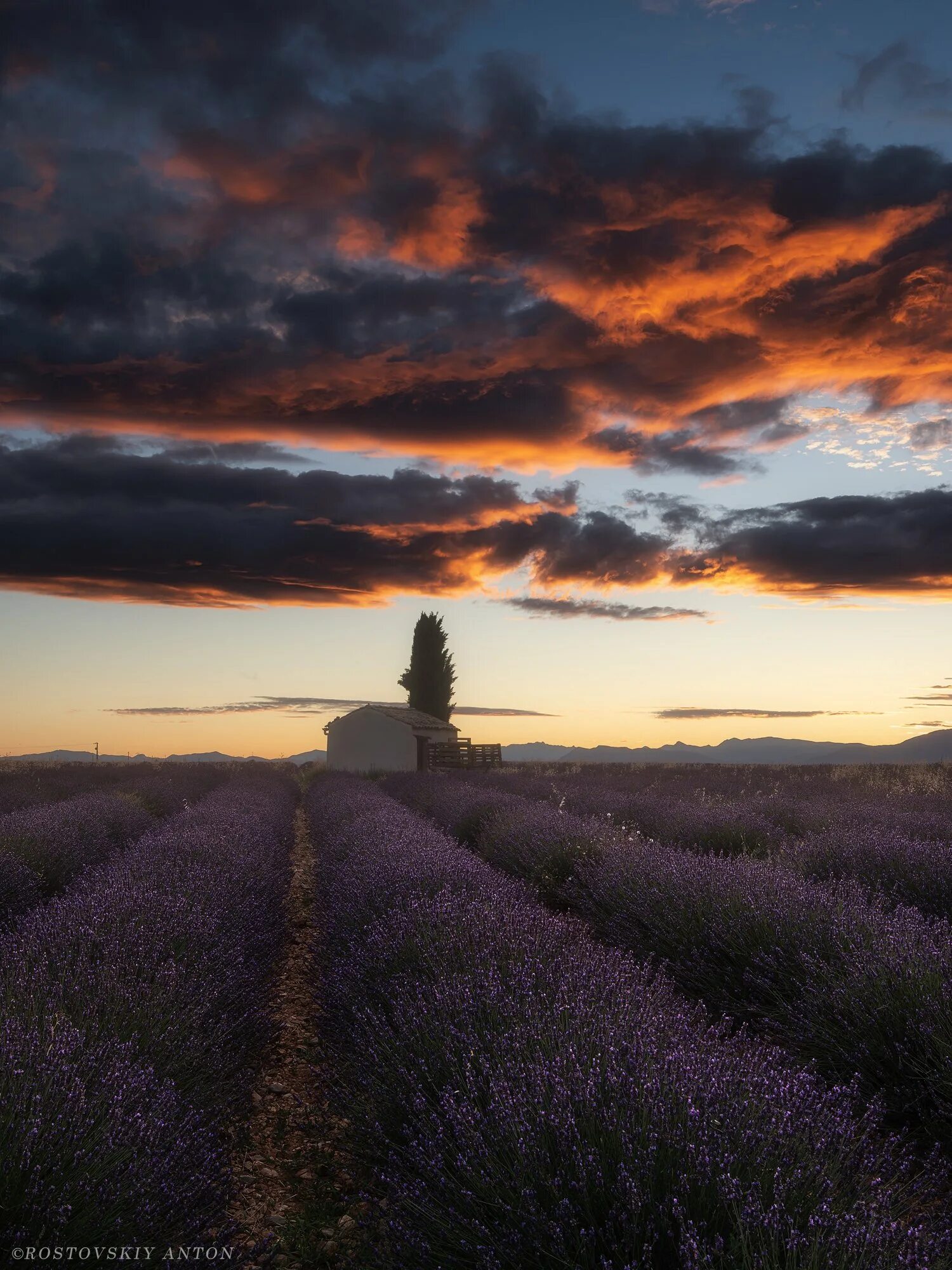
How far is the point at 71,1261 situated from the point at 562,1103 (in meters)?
1.15

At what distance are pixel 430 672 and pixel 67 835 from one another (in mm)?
31690

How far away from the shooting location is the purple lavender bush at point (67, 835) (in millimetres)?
7352

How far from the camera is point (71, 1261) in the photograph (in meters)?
1.83

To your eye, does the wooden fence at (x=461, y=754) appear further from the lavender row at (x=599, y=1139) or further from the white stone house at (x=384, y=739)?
the lavender row at (x=599, y=1139)

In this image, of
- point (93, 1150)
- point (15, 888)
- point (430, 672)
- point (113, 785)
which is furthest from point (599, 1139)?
point (430, 672)

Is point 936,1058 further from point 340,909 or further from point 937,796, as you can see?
point 937,796

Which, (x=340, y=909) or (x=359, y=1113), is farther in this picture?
(x=340, y=909)

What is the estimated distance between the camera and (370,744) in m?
32.9

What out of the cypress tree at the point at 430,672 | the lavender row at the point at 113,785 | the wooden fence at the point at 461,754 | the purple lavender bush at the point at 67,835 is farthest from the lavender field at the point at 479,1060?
the cypress tree at the point at 430,672

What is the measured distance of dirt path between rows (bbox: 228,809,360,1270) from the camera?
277 centimetres

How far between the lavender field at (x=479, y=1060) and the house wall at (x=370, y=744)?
24.1m

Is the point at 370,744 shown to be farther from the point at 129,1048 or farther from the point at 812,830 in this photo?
the point at 129,1048

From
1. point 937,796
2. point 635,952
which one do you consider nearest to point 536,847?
point 635,952

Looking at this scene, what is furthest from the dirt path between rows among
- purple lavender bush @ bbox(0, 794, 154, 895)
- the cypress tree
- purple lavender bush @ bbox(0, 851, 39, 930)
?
the cypress tree
